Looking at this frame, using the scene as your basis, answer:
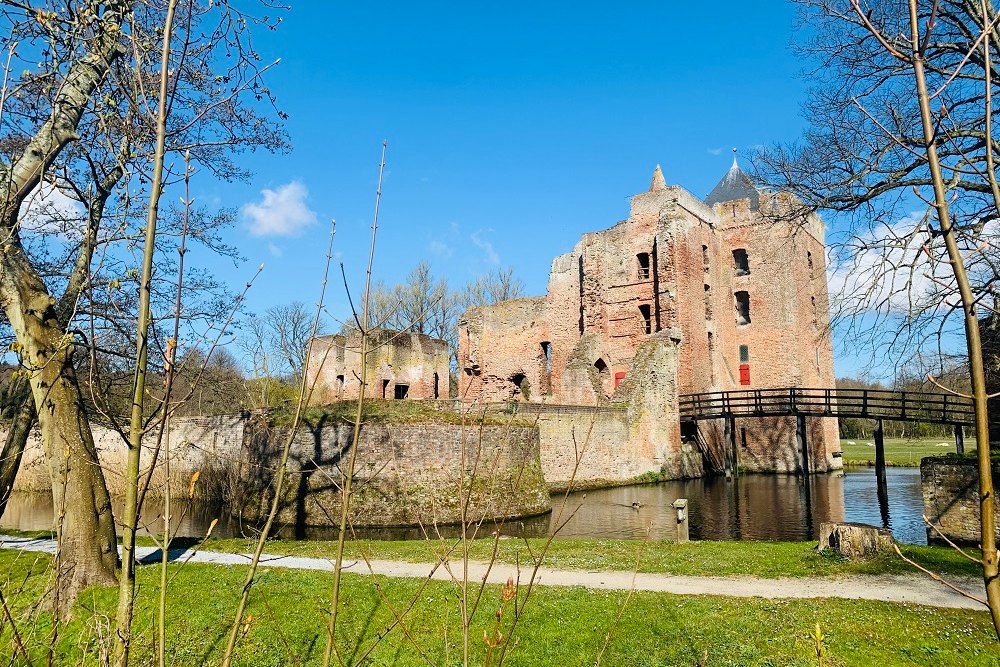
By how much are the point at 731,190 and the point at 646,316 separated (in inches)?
374

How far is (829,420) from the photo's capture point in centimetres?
2888

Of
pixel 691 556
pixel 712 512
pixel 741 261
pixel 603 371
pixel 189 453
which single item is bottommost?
pixel 712 512

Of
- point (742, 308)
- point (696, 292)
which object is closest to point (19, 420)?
point (696, 292)

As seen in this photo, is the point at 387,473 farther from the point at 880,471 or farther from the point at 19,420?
the point at 880,471

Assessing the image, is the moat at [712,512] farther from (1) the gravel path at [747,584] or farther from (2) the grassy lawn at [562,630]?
(2) the grassy lawn at [562,630]

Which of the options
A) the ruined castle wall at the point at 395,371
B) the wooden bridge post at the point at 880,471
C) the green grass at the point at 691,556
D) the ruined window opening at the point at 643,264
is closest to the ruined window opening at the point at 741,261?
the ruined window opening at the point at 643,264

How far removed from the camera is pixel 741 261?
31.2 metres

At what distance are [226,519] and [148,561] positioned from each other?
7.41 metres

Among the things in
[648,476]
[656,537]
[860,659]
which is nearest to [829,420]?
[648,476]

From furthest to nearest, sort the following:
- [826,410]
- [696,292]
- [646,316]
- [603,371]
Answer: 1. [603,371]
2. [646,316]
3. [696,292]
4. [826,410]

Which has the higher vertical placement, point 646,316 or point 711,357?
point 646,316

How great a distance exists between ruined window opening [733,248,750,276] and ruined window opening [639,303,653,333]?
5.91 m

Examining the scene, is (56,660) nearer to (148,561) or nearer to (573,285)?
(148,561)

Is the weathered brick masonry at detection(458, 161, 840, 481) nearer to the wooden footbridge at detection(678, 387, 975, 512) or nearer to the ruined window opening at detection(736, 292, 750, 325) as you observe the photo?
the ruined window opening at detection(736, 292, 750, 325)
